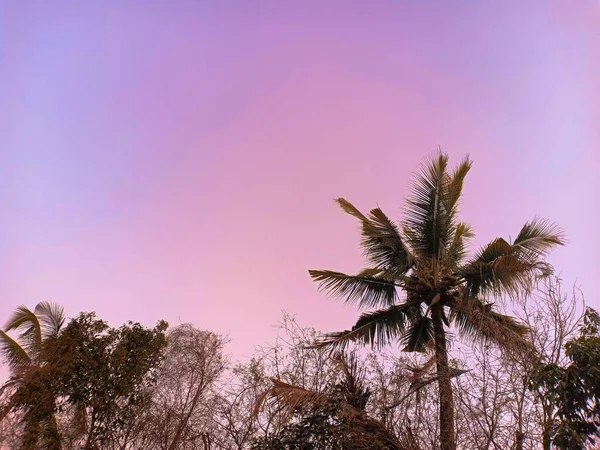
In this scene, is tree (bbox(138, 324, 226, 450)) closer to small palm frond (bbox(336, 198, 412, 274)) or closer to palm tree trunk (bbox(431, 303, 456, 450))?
small palm frond (bbox(336, 198, 412, 274))

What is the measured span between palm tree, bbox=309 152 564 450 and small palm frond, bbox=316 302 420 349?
0.08 feet

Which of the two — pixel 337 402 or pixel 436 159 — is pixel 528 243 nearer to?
pixel 436 159

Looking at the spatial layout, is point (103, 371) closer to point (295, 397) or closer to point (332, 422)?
point (295, 397)

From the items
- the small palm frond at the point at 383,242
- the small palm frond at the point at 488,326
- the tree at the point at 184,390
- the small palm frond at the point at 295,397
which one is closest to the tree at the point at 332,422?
the small palm frond at the point at 295,397

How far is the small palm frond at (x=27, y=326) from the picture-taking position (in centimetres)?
1572

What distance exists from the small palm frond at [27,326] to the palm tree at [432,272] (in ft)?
34.9

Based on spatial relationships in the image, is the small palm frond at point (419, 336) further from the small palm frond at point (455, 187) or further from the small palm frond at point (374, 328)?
the small palm frond at point (455, 187)

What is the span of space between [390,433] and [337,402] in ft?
3.52

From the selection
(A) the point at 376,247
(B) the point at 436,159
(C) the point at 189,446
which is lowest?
(C) the point at 189,446

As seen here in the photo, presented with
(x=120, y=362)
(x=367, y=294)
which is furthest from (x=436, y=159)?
(x=120, y=362)

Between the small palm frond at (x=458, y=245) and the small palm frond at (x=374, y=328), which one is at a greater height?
the small palm frond at (x=458, y=245)

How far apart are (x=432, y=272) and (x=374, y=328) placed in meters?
2.10

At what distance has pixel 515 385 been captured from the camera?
7.77 meters

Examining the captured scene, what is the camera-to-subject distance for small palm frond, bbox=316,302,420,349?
11359mm
